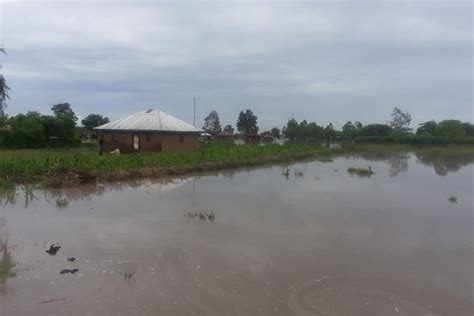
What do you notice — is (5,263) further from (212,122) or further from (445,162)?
(212,122)

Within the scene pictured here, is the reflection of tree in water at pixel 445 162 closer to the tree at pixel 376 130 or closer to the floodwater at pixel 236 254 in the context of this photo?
the floodwater at pixel 236 254

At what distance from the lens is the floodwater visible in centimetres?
503

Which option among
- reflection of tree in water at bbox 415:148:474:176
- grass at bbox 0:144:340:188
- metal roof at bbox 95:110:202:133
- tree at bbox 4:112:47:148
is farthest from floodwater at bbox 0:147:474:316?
tree at bbox 4:112:47:148

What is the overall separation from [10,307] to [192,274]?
2.37 m

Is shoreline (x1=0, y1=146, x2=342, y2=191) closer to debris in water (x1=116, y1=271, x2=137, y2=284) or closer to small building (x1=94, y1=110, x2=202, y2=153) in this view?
small building (x1=94, y1=110, x2=202, y2=153)

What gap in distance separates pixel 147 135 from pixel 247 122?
123ft

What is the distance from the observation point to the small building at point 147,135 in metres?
26.0

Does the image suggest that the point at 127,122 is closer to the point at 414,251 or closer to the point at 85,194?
the point at 85,194

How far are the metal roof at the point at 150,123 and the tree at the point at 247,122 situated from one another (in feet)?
108

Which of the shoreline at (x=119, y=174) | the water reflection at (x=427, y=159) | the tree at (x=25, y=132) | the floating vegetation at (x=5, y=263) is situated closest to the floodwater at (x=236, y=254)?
the floating vegetation at (x=5, y=263)

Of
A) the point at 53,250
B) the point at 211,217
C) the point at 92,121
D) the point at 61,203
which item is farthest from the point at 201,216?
the point at 92,121

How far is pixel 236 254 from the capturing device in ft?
22.8

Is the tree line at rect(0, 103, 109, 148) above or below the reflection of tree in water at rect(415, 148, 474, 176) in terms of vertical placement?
above

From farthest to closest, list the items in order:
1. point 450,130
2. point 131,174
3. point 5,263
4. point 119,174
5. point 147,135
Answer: point 450,130, point 147,135, point 131,174, point 119,174, point 5,263
